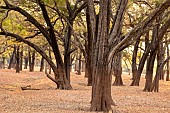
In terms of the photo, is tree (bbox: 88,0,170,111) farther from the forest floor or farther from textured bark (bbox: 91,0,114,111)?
the forest floor

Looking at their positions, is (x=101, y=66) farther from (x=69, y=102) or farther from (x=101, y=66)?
(x=69, y=102)

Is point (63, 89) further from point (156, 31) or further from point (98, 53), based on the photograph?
point (98, 53)

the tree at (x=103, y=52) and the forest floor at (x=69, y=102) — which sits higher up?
the tree at (x=103, y=52)

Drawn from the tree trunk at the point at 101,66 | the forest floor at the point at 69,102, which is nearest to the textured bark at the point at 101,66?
the tree trunk at the point at 101,66

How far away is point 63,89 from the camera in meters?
18.0

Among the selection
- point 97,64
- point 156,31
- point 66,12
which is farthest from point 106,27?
point 66,12

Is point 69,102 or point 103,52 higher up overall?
point 103,52

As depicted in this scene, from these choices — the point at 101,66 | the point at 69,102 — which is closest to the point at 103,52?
the point at 101,66

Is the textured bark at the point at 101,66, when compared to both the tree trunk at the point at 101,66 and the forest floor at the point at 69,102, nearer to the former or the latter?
the tree trunk at the point at 101,66

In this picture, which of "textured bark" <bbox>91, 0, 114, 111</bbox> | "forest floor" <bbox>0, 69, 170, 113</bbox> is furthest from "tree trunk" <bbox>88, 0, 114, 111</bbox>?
"forest floor" <bbox>0, 69, 170, 113</bbox>

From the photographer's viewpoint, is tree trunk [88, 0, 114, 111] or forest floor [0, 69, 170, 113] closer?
tree trunk [88, 0, 114, 111]

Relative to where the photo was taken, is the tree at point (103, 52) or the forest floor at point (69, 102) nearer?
the tree at point (103, 52)

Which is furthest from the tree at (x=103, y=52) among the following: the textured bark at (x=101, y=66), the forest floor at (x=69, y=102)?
the forest floor at (x=69, y=102)

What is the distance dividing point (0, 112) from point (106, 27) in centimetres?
395
